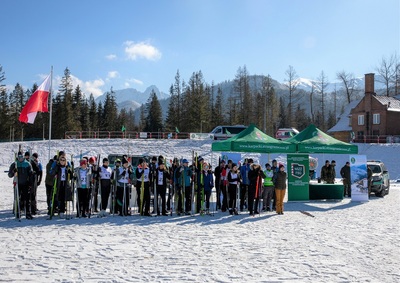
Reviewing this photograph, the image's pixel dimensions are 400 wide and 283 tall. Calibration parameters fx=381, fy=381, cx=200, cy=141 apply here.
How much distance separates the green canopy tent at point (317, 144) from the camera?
53.2 feet

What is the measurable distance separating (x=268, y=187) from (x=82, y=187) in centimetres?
621

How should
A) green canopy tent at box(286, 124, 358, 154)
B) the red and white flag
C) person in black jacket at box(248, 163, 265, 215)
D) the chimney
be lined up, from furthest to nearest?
the chimney, the red and white flag, green canopy tent at box(286, 124, 358, 154), person in black jacket at box(248, 163, 265, 215)

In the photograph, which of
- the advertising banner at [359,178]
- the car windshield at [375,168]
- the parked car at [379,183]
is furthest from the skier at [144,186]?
the car windshield at [375,168]

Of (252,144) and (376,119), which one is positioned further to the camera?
(376,119)

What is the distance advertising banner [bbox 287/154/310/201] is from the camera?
16453 mm

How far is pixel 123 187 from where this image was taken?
12070 mm

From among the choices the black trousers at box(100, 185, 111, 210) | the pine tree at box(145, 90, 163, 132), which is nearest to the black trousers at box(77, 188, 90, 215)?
the black trousers at box(100, 185, 111, 210)

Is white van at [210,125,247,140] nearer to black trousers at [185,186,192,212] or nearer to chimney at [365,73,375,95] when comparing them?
chimney at [365,73,375,95]

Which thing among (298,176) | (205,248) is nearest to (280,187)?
(298,176)

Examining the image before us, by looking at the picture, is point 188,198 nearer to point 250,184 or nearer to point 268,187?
point 250,184

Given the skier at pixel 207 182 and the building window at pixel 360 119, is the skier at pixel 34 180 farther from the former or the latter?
the building window at pixel 360 119

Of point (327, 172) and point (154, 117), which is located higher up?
point (154, 117)

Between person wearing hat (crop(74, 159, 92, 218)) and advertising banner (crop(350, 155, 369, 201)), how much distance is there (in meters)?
11.5

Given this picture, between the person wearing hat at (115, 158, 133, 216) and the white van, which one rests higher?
the white van
